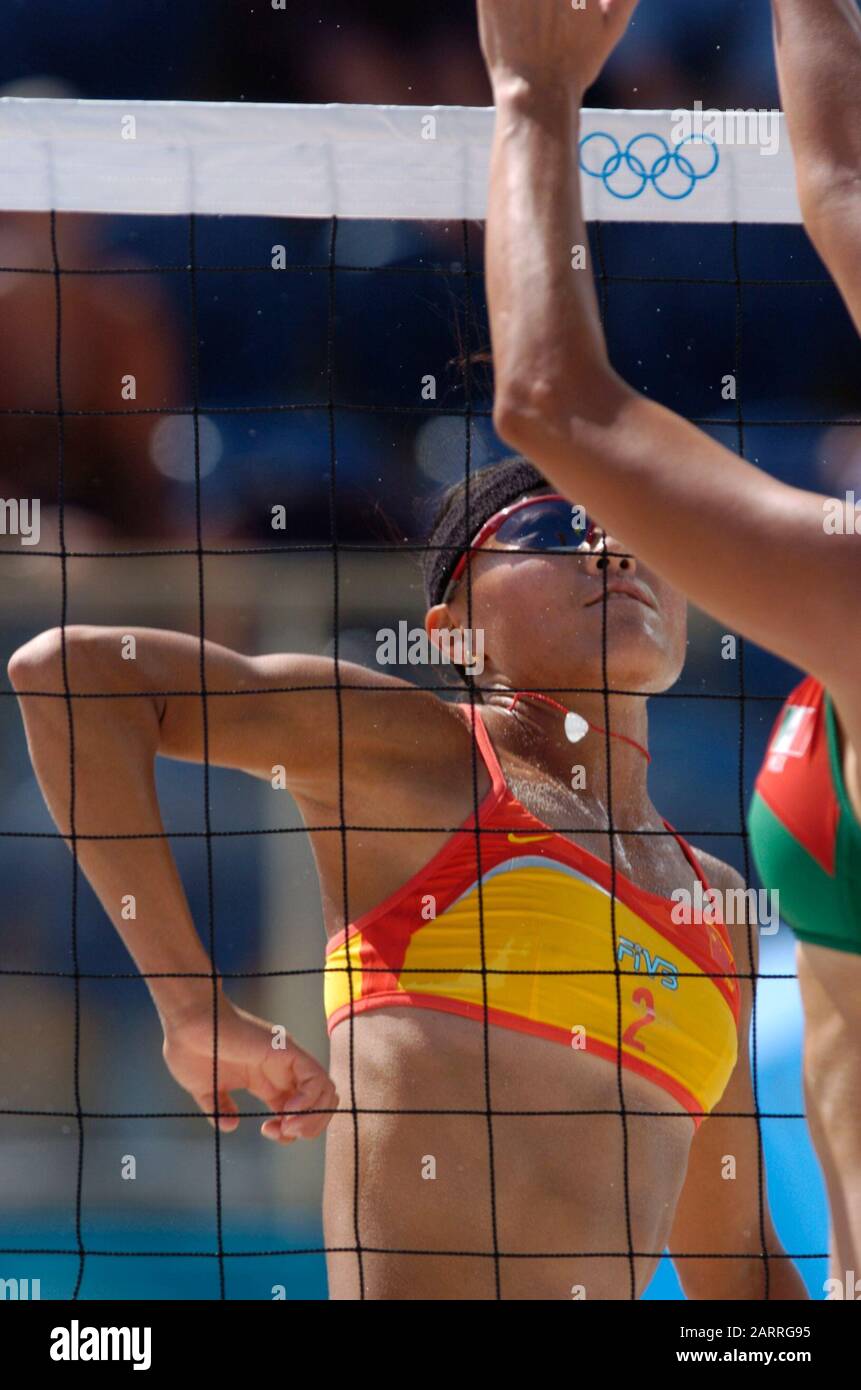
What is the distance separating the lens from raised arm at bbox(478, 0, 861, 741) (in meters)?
Answer: 0.97

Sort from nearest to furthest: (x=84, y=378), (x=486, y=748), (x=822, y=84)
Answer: (x=822, y=84), (x=486, y=748), (x=84, y=378)

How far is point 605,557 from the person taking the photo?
2.21 m

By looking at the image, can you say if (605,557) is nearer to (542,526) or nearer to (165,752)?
(542,526)

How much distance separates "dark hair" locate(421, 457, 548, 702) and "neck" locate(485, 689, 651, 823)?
0.09 m

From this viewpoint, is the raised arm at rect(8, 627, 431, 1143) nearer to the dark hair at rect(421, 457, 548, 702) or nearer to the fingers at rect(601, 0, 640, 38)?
the dark hair at rect(421, 457, 548, 702)

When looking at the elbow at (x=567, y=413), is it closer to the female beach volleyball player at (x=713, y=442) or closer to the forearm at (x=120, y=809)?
the female beach volleyball player at (x=713, y=442)

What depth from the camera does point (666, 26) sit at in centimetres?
594

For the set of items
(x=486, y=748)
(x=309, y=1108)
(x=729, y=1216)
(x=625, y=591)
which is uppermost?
(x=625, y=591)

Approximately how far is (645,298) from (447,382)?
76 cm

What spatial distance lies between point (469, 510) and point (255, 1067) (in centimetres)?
87

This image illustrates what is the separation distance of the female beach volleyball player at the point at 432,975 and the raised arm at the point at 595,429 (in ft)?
3.37

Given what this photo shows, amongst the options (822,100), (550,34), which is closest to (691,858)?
(822,100)
